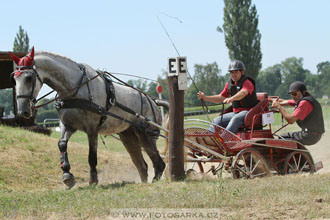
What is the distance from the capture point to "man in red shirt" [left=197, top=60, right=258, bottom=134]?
8.88 metres

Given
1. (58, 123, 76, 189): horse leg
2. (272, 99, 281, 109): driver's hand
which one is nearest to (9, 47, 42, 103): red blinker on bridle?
(58, 123, 76, 189): horse leg

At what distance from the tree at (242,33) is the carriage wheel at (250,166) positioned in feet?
145

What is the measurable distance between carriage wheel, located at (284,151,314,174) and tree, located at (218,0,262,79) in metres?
43.5

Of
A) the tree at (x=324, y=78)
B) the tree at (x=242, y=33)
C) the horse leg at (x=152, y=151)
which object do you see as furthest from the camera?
the tree at (x=324, y=78)

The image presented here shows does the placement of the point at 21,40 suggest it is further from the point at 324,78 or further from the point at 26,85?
the point at 324,78

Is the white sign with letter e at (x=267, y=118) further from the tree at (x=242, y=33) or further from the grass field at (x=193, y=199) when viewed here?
the tree at (x=242, y=33)

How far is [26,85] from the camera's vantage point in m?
7.66

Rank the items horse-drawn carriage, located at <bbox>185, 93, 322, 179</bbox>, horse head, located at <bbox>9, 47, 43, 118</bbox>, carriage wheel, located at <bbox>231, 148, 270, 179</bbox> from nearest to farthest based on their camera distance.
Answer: horse head, located at <bbox>9, 47, 43, 118</bbox> < carriage wheel, located at <bbox>231, 148, 270, 179</bbox> < horse-drawn carriage, located at <bbox>185, 93, 322, 179</bbox>

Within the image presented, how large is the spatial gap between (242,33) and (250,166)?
148ft

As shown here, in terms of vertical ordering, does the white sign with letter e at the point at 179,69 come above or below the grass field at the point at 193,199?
above

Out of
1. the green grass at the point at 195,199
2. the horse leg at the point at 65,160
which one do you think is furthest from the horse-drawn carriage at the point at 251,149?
the horse leg at the point at 65,160

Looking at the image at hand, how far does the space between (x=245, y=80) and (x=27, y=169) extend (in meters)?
6.08

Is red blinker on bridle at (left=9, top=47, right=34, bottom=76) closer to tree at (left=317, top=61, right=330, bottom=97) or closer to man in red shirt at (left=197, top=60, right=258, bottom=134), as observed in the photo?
man in red shirt at (left=197, top=60, right=258, bottom=134)

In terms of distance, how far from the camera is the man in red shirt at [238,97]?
29.1ft
